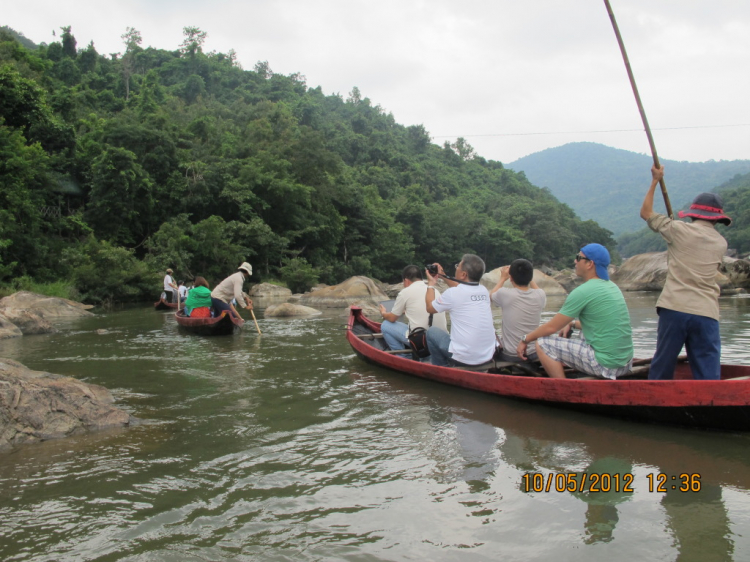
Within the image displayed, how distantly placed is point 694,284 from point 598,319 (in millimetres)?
876

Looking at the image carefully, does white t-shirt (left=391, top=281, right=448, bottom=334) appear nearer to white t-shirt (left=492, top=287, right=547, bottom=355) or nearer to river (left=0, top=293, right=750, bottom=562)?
river (left=0, top=293, right=750, bottom=562)

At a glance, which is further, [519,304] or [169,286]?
[169,286]

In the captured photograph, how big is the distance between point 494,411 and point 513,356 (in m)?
0.91

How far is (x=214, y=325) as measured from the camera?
11977 mm

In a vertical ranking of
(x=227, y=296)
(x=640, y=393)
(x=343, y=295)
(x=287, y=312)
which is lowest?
(x=287, y=312)

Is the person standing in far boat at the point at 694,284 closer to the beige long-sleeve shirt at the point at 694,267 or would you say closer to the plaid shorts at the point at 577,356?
the beige long-sleeve shirt at the point at 694,267

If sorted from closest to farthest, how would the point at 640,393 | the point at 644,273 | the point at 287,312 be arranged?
1. the point at 640,393
2. the point at 287,312
3. the point at 644,273

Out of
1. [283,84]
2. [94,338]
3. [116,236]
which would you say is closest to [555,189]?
[283,84]

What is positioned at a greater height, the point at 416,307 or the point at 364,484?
the point at 416,307

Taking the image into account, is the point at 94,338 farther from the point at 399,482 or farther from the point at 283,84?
the point at 283,84

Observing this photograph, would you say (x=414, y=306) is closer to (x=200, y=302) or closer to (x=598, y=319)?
(x=598, y=319)

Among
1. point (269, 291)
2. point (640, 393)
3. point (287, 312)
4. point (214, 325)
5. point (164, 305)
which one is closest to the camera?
point (640, 393)

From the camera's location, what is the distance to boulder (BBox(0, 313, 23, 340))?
39.1 feet

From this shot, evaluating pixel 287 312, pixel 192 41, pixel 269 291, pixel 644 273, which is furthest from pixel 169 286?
pixel 192 41
